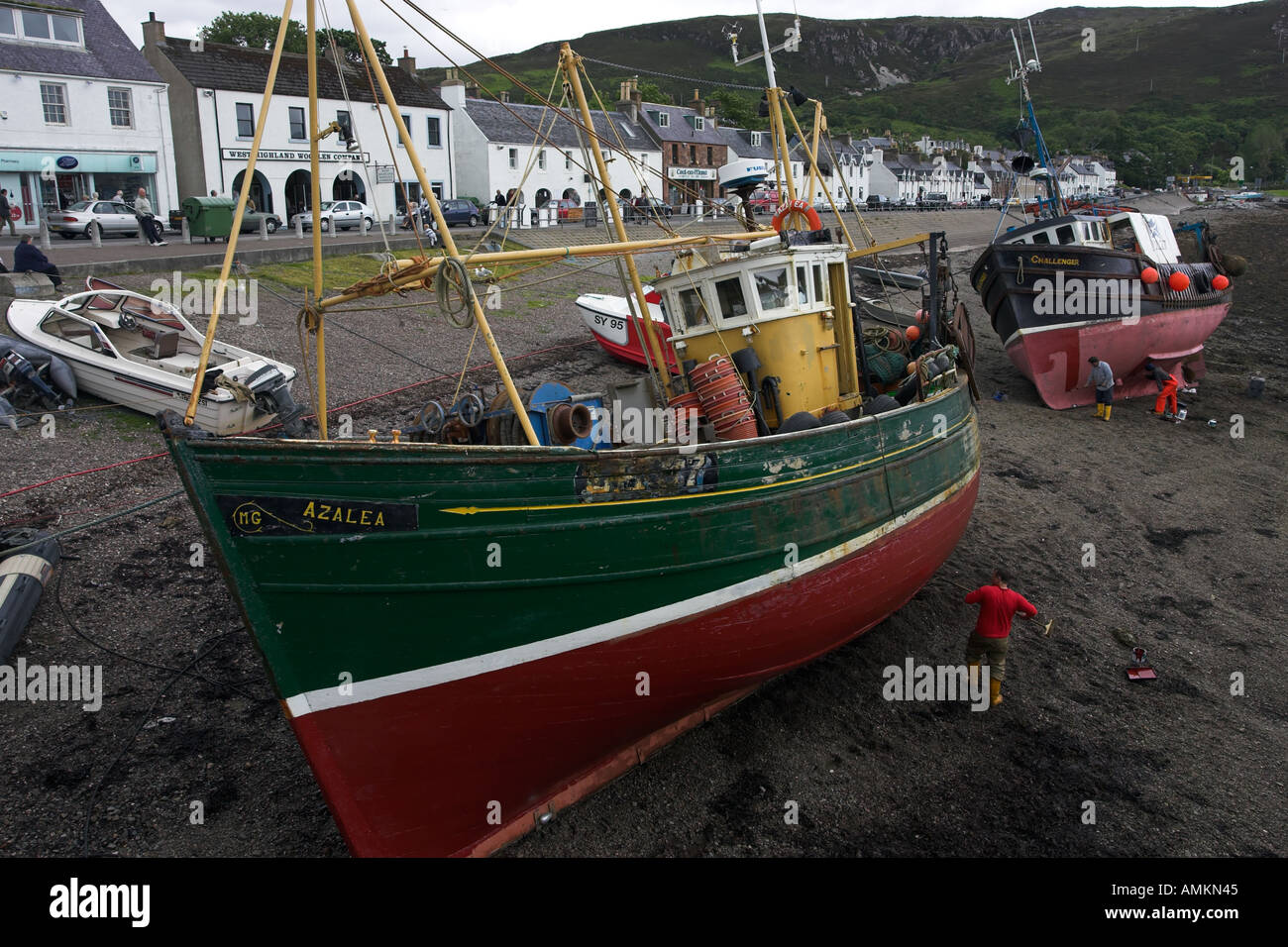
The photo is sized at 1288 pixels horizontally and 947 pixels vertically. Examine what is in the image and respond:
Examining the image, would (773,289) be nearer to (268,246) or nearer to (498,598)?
(498,598)

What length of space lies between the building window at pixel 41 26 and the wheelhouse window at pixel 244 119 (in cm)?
582

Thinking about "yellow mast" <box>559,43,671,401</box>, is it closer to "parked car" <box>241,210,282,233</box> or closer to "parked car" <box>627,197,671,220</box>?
"parked car" <box>627,197,671,220</box>

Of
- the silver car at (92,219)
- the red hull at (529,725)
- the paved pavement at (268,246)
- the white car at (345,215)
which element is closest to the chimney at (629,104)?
the paved pavement at (268,246)

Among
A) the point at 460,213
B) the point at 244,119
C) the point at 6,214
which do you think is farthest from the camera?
the point at 244,119

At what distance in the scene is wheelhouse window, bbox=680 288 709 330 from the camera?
9.74 m

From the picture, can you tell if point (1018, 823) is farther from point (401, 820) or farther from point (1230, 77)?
point (1230, 77)

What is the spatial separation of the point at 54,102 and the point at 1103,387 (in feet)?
117

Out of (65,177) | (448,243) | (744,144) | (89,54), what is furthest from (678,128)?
(448,243)

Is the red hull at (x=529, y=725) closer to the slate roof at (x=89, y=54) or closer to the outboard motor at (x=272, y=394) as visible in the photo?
the outboard motor at (x=272, y=394)

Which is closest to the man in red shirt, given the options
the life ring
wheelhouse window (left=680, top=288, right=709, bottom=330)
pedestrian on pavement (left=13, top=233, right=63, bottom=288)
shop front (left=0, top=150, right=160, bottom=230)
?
wheelhouse window (left=680, top=288, right=709, bottom=330)

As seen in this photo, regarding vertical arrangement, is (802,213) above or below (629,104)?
below

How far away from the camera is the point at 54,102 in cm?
3153

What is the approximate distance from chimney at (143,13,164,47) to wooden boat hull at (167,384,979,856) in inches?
1569

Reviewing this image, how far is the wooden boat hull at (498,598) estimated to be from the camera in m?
5.68
